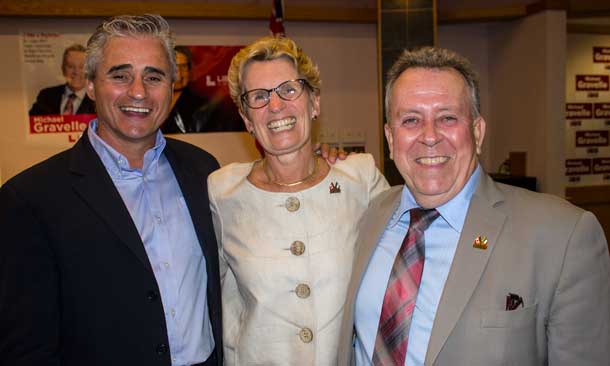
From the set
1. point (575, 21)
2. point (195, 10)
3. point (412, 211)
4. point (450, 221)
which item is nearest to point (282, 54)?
point (412, 211)

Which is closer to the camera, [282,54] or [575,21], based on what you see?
[282,54]

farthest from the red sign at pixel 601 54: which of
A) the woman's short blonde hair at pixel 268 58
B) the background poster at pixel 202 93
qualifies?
the woman's short blonde hair at pixel 268 58

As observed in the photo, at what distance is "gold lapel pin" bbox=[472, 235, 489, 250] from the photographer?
1.50 m

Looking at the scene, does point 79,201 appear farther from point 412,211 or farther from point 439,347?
point 439,347

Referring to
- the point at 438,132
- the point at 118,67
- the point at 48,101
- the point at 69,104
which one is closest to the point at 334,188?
the point at 438,132

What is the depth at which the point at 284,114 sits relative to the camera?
2033 mm

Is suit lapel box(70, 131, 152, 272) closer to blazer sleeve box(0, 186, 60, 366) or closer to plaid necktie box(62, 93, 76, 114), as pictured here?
blazer sleeve box(0, 186, 60, 366)

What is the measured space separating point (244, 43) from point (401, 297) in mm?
4882

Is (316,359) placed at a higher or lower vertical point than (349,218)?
lower

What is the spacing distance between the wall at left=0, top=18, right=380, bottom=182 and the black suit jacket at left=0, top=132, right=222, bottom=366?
406 centimetres

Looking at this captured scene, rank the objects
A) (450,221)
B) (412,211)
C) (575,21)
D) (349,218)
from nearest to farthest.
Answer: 1. (450,221)
2. (412,211)
3. (349,218)
4. (575,21)

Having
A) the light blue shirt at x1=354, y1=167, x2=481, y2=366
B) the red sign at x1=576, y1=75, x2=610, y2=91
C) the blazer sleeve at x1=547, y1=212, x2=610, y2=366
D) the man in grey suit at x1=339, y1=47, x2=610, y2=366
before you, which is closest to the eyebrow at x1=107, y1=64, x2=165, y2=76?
the man in grey suit at x1=339, y1=47, x2=610, y2=366

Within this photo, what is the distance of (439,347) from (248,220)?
921 mm

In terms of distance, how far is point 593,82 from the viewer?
6.82 metres
